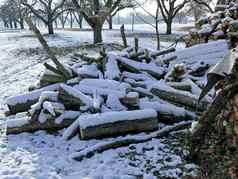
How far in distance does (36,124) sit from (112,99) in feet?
4.92

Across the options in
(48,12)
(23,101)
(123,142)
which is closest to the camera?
(123,142)

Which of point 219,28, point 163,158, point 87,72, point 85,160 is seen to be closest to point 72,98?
point 87,72

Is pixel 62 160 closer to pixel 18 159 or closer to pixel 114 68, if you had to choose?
pixel 18 159

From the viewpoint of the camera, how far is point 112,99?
614cm

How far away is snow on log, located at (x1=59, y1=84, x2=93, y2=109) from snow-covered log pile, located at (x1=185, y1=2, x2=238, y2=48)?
13.0ft

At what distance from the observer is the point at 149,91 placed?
21.6ft

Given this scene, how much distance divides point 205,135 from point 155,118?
1.37m

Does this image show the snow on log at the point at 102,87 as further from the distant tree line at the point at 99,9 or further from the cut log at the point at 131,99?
the distant tree line at the point at 99,9

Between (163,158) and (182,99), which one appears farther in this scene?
(182,99)

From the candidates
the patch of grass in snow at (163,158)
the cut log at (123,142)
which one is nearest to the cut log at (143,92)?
the cut log at (123,142)

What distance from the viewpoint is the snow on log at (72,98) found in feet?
20.1

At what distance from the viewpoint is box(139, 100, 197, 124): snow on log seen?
5.99m

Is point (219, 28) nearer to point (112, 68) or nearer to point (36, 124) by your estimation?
point (112, 68)

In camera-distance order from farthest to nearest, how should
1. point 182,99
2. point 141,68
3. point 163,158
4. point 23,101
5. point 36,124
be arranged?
point 141,68 → point 23,101 → point 182,99 → point 36,124 → point 163,158
